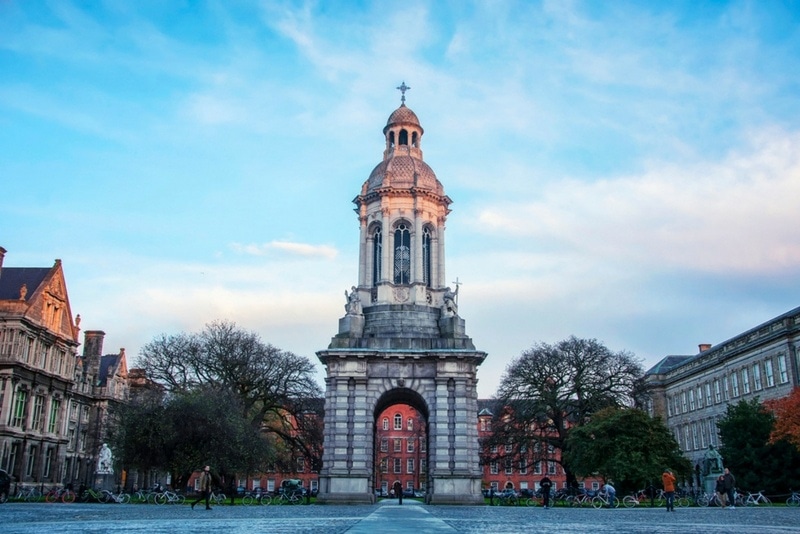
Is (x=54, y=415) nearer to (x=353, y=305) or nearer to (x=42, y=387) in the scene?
(x=42, y=387)

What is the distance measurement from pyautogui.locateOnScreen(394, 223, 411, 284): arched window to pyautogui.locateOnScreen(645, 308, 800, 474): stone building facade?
29915 millimetres

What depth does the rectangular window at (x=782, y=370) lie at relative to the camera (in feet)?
199

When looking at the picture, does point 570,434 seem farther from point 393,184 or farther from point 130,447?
Answer: point 130,447

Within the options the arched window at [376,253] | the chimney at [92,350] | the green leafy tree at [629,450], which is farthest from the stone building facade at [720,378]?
the chimney at [92,350]

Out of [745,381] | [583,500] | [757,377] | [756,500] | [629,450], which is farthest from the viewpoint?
[745,381]

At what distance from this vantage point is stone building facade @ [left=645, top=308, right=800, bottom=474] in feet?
201

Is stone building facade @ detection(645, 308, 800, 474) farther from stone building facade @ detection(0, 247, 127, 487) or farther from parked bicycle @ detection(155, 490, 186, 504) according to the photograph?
stone building facade @ detection(0, 247, 127, 487)

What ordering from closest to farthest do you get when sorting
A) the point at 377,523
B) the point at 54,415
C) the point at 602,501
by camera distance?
1. the point at 377,523
2. the point at 602,501
3. the point at 54,415

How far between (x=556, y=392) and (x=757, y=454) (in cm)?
1625

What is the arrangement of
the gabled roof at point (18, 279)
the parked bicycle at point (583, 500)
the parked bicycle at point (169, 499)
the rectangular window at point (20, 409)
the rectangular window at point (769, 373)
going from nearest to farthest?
the parked bicycle at point (169, 499), the parked bicycle at point (583, 500), the rectangular window at point (20, 409), the gabled roof at point (18, 279), the rectangular window at point (769, 373)

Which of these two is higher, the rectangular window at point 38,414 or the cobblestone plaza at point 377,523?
the rectangular window at point 38,414

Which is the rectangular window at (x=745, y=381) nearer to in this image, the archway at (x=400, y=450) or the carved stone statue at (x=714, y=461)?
the carved stone statue at (x=714, y=461)

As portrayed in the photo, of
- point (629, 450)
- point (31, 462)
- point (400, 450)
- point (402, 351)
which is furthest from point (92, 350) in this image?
point (629, 450)

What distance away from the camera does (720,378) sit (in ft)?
240
